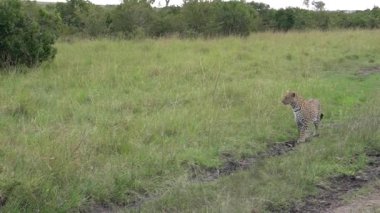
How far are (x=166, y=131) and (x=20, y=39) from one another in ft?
20.1

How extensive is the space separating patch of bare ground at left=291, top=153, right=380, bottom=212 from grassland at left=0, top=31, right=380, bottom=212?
11 cm

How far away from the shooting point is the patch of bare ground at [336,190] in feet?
17.6

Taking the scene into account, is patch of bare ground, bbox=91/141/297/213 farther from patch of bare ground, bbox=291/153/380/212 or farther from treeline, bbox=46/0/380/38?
treeline, bbox=46/0/380/38

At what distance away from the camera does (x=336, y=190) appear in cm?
588

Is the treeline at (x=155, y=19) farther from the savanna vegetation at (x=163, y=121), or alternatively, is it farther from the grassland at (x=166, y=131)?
the grassland at (x=166, y=131)

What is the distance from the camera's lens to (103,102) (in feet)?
30.3

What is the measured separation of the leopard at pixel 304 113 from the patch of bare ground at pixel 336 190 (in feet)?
4.21

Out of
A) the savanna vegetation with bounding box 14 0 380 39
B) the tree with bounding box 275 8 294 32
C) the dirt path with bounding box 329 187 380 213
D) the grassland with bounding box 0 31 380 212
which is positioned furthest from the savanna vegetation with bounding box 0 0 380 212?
the tree with bounding box 275 8 294 32

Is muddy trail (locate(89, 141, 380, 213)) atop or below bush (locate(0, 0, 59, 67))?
below

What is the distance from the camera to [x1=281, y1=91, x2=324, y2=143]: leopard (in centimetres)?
805

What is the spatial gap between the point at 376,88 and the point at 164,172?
7.77 meters

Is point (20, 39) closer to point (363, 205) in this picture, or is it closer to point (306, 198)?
point (306, 198)

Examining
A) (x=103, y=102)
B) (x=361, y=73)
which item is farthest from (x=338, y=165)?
(x=361, y=73)

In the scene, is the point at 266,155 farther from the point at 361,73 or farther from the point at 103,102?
the point at 361,73
